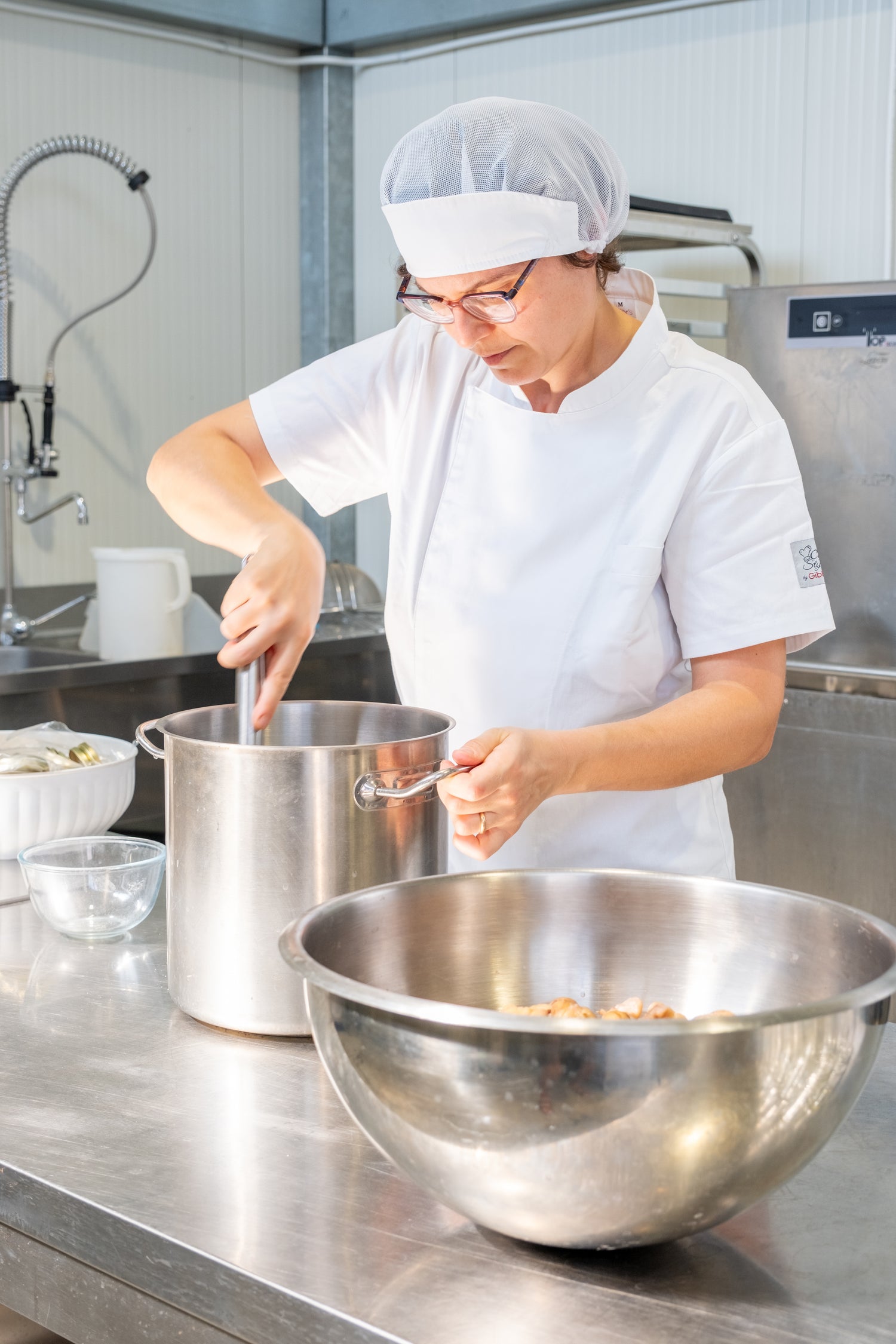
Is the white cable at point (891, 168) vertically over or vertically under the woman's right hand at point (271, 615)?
over

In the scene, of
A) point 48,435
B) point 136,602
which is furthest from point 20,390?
point 136,602

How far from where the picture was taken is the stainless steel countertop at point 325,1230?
0.71m

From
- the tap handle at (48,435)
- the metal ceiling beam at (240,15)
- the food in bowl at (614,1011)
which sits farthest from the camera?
the metal ceiling beam at (240,15)

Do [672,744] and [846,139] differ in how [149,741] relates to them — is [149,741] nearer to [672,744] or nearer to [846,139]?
[672,744]

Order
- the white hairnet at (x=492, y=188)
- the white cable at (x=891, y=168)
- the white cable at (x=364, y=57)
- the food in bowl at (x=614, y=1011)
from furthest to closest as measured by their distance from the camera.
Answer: the white cable at (x=364, y=57) < the white cable at (x=891, y=168) < the white hairnet at (x=492, y=188) < the food in bowl at (x=614, y=1011)

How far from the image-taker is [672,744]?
3.76 ft

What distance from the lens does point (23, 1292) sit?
0.88 meters

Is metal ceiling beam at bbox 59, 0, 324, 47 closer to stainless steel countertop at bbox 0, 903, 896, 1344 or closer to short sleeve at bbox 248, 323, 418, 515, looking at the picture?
short sleeve at bbox 248, 323, 418, 515

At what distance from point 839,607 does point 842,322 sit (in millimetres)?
568

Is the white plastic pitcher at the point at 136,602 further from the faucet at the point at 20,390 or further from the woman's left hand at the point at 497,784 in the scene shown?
the woman's left hand at the point at 497,784

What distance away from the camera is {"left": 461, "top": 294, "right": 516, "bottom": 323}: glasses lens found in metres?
1.18

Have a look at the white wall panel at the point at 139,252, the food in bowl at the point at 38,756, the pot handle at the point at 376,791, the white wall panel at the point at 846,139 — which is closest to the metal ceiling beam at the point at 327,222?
the white wall panel at the point at 139,252

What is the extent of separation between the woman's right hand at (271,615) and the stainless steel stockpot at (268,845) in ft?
0.29

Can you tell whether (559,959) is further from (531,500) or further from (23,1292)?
(531,500)
